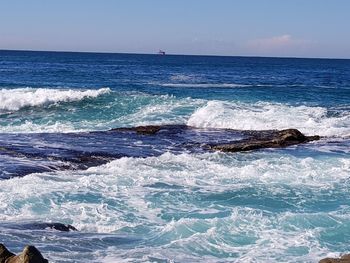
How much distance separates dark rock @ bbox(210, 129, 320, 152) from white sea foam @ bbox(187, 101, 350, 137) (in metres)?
Result: 2.84

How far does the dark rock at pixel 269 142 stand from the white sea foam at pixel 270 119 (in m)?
2.84

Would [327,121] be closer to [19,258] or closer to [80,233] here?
[80,233]

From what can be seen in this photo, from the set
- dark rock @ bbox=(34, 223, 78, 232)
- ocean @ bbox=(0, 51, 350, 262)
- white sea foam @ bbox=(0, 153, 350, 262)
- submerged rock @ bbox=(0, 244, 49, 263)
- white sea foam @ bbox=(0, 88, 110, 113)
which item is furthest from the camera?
white sea foam @ bbox=(0, 88, 110, 113)

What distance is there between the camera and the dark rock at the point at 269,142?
20.4 metres

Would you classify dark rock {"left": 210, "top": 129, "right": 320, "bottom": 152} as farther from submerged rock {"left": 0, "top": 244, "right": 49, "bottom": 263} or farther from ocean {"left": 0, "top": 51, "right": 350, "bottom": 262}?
submerged rock {"left": 0, "top": 244, "right": 49, "bottom": 263}

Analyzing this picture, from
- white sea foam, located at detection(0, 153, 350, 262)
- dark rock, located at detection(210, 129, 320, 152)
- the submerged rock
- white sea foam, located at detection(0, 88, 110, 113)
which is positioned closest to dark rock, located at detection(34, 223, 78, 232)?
white sea foam, located at detection(0, 153, 350, 262)

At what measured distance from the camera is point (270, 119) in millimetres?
28578

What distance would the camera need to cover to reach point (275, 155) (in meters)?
19.8

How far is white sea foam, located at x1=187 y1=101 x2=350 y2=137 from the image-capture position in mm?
26683

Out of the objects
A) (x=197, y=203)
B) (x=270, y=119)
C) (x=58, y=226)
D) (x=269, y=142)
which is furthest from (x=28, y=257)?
(x=270, y=119)

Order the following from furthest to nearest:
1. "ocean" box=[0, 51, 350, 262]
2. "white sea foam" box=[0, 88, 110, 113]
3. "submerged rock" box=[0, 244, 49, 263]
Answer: "white sea foam" box=[0, 88, 110, 113] → "ocean" box=[0, 51, 350, 262] → "submerged rock" box=[0, 244, 49, 263]

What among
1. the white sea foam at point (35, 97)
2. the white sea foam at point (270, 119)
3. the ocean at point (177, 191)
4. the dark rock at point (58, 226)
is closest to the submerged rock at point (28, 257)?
the ocean at point (177, 191)

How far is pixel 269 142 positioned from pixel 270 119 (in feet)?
23.7

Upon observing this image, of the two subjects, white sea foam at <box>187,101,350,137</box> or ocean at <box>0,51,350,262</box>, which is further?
white sea foam at <box>187,101,350,137</box>
